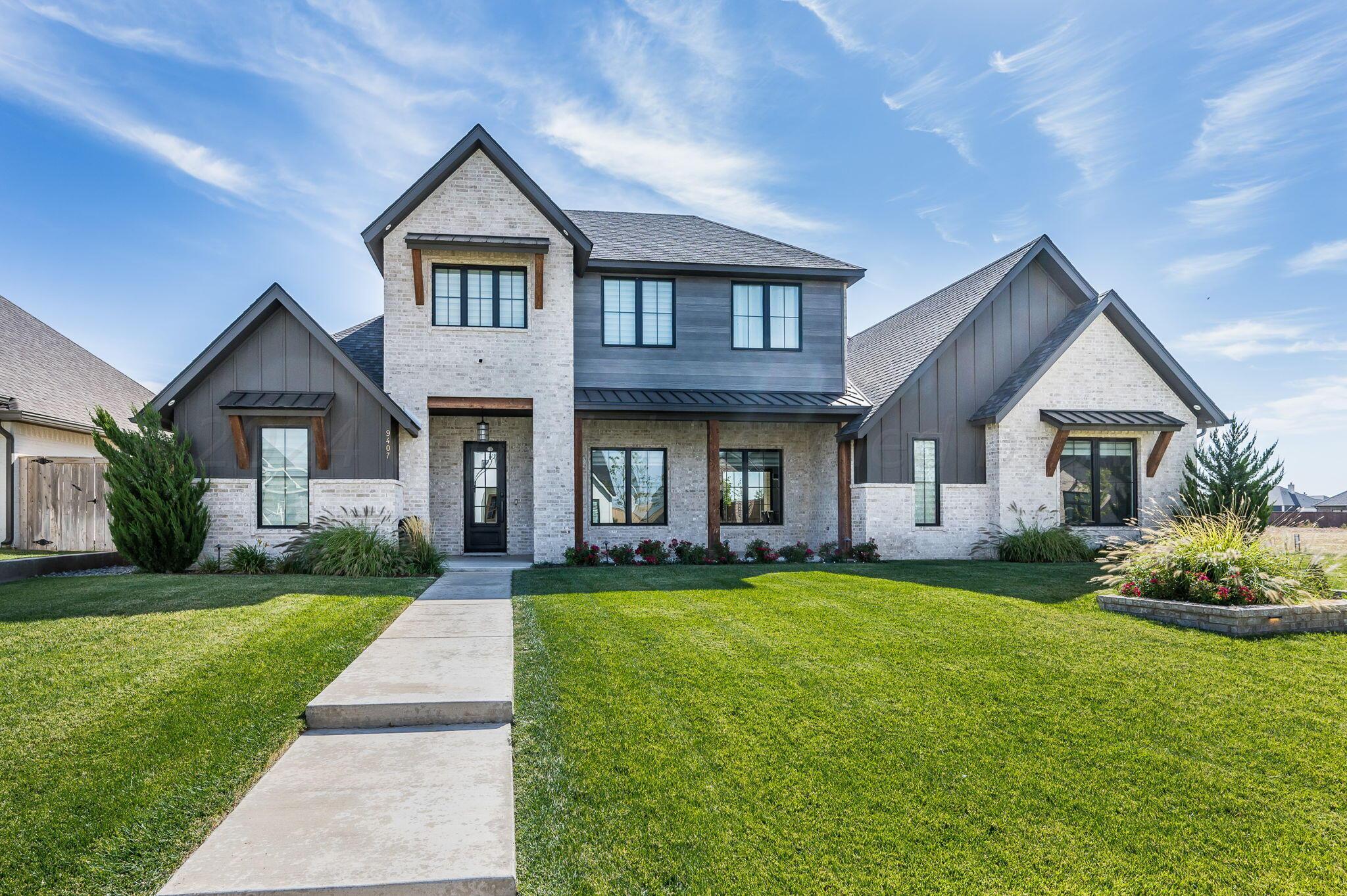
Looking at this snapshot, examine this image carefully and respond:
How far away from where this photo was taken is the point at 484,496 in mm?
15391

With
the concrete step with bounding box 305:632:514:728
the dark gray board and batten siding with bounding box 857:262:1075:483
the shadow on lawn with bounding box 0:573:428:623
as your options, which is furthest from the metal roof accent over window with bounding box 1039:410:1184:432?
the concrete step with bounding box 305:632:514:728

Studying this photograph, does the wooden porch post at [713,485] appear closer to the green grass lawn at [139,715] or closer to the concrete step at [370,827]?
the green grass lawn at [139,715]

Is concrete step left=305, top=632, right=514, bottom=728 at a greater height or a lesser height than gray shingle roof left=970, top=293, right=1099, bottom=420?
lesser

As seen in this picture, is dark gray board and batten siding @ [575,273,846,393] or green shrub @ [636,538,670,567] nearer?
green shrub @ [636,538,670,567]

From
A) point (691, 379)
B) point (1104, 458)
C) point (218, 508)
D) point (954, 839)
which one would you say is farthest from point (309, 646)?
point (1104, 458)

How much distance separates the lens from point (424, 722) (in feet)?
14.6

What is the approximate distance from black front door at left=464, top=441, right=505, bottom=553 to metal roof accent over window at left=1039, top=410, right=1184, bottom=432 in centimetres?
1134

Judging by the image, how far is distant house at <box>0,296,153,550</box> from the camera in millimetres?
14117

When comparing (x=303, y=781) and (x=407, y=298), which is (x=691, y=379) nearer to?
(x=407, y=298)

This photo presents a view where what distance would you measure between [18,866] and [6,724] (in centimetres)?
181

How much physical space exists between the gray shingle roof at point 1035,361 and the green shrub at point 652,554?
6.97m

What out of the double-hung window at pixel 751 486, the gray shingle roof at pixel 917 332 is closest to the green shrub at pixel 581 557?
the double-hung window at pixel 751 486

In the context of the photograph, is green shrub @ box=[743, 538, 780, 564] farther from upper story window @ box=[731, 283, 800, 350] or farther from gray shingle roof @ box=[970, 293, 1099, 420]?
gray shingle roof @ box=[970, 293, 1099, 420]

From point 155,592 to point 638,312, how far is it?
9.63 metres
